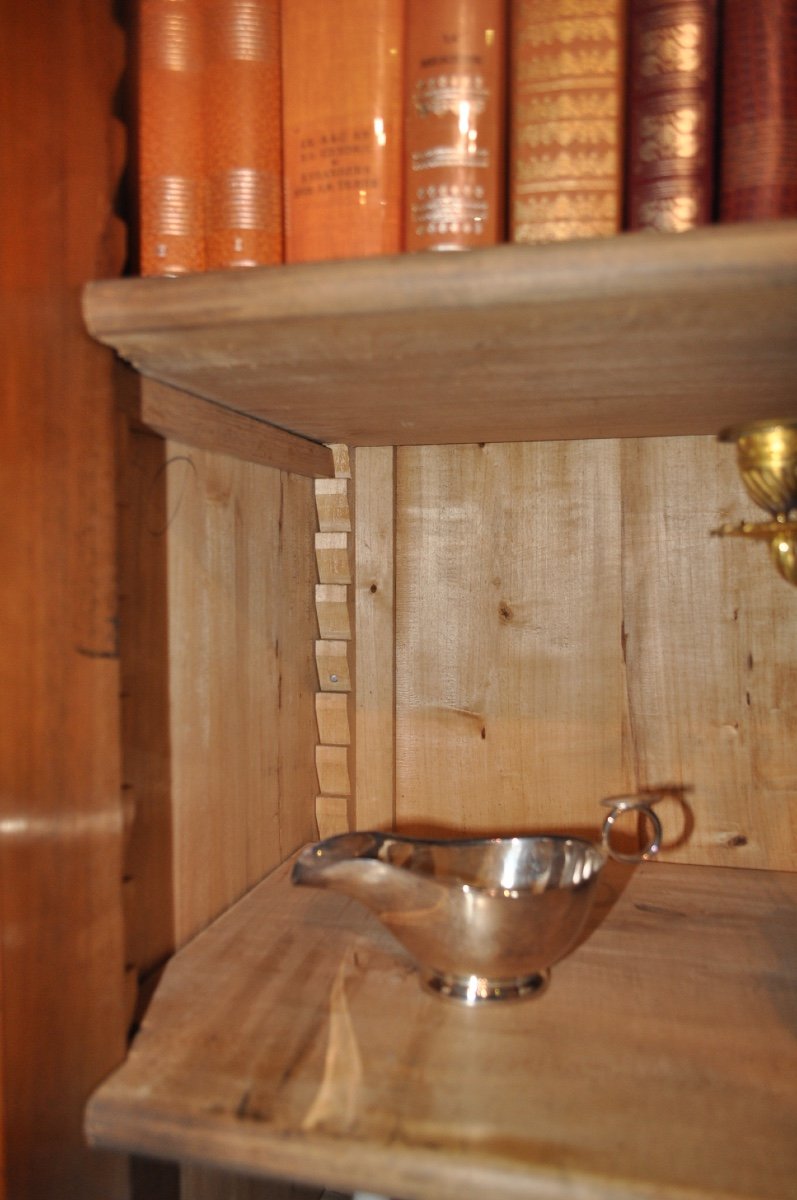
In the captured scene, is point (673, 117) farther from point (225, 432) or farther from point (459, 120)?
point (225, 432)

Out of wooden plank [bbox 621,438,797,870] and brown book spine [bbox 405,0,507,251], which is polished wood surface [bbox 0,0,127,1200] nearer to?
brown book spine [bbox 405,0,507,251]

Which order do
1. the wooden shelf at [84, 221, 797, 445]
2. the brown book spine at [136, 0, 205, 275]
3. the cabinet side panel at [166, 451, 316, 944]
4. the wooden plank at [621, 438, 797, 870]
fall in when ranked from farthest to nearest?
the wooden plank at [621, 438, 797, 870]
the cabinet side panel at [166, 451, 316, 944]
the brown book spine at [136, 0, 205, 275]
the wooden shelf at [84, 221, 797, 445]

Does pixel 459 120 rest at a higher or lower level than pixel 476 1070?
higher

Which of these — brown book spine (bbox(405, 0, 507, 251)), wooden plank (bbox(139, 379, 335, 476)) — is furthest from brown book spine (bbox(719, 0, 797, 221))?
wooden plank (bbox(139, 379, 335, 476))

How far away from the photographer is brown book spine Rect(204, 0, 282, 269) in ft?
1.77

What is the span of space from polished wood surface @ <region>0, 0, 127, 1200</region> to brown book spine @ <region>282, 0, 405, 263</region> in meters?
0.11

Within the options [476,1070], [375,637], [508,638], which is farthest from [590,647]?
[476,1070]

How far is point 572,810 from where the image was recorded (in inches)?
36.6

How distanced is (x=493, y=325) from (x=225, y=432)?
320 millimetres

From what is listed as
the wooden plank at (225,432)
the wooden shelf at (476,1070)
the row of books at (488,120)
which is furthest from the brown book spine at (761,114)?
the wooden shelf at (476,1070)

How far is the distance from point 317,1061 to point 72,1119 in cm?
15

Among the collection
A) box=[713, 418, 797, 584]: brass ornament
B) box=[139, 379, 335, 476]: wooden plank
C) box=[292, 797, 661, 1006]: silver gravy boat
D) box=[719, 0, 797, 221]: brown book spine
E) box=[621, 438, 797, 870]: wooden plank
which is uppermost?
box=[719, 0, 797, 221]: brown book spine

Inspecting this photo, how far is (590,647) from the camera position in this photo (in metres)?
0.92

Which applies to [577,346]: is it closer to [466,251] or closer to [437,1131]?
[466,251]
